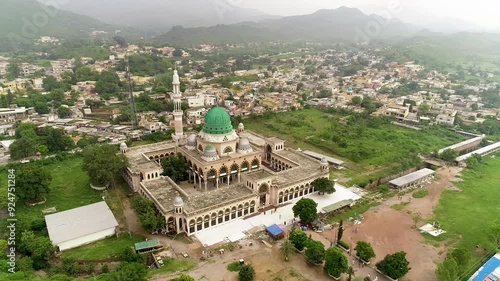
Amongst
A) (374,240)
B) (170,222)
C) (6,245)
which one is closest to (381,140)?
(374,240)

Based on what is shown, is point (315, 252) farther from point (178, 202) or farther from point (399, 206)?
point (399, 206)

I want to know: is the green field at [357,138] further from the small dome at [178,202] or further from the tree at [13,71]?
the tree at [13,71]

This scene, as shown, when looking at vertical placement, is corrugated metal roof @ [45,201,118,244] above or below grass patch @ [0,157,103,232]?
above

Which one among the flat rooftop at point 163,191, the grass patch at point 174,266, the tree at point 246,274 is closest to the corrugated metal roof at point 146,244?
the grass patch at point 174,266

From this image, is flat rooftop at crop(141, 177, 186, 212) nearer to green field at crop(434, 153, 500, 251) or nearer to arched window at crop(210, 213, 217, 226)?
arched window at crop(210, 213, 217, 226)

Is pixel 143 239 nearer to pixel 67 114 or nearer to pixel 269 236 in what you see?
pixel 269 236

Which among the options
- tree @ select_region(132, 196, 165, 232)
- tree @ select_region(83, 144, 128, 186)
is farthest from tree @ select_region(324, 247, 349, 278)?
tree @ select_region(83, 144, 128, 186)

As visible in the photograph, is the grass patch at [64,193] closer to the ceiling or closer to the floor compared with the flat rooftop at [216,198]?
closer to the floor
